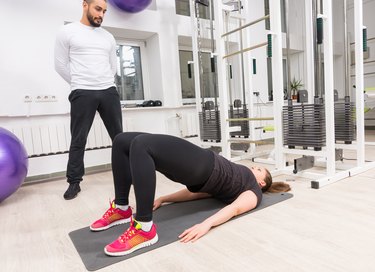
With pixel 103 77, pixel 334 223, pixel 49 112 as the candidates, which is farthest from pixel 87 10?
pixel 334 223

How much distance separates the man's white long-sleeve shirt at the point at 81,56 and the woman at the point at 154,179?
1.00 m

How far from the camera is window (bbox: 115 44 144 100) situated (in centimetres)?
361

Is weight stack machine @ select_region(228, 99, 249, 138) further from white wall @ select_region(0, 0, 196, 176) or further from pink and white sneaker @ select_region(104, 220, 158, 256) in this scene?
pink and white sneaker @ select_region(104, 220, 158, 256)

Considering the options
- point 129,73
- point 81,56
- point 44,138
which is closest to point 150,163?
point 81,56

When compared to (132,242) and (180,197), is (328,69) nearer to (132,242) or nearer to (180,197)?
(180,197)

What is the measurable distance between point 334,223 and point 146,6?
286cm

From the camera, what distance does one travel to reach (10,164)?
1.91m

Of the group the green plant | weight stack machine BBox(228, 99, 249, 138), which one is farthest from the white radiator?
the green plant

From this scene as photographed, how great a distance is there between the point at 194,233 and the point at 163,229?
0.61 feet

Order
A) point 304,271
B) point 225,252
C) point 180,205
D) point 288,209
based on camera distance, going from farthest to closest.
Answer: point 180,205 → point 288,209 → point 225,252 → point 304,271

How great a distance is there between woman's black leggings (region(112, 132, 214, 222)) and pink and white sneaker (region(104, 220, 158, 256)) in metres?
0.06

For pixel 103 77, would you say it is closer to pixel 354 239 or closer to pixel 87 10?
pixel 87 10

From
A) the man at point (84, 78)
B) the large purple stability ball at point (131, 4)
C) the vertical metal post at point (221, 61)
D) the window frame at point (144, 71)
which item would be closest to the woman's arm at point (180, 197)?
the man at point (84, 78)

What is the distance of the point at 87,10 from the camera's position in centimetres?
211
